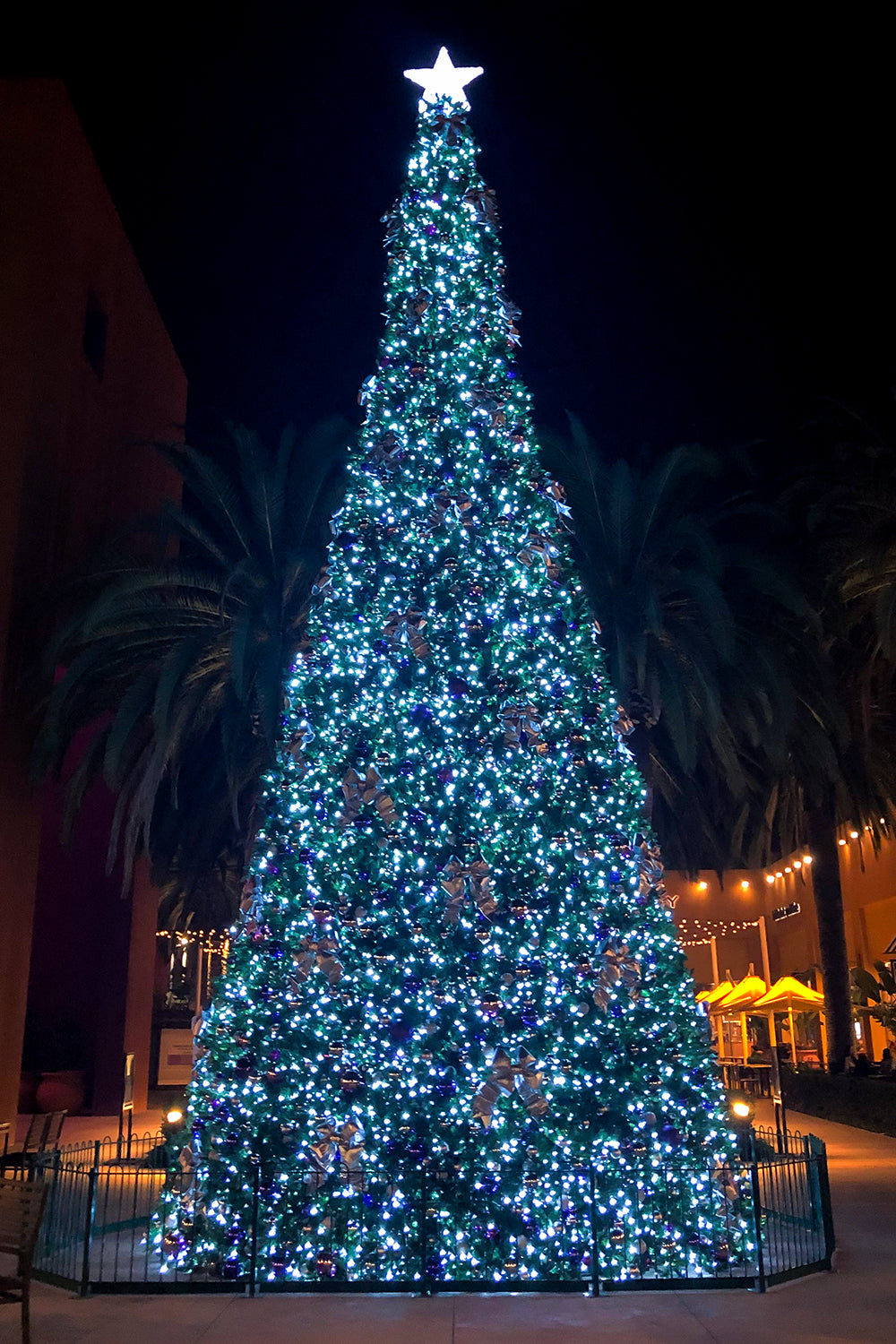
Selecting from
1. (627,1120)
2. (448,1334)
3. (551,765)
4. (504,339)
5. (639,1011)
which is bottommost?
(448,1334)

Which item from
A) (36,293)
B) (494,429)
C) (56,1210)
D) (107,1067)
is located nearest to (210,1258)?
(56,1210)

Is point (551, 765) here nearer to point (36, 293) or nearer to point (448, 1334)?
point (448, 1334)

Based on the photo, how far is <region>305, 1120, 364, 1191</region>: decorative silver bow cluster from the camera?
817 cm

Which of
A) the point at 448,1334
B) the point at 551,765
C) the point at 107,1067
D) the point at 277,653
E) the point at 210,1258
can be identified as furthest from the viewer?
the point at 107,1067

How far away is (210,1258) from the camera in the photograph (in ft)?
27.4

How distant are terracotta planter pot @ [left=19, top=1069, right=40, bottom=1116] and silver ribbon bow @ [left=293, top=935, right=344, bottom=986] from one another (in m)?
15.1

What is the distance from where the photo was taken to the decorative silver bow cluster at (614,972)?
8.59m

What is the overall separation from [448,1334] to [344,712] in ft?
14.1

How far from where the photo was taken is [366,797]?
8.97 m

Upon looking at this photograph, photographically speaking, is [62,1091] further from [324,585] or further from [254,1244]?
[324,585]

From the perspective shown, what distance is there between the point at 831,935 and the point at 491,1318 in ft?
57.1

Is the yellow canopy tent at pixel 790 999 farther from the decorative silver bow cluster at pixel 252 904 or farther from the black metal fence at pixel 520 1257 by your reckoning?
the decorative silver bow cluster at pixel 252 904

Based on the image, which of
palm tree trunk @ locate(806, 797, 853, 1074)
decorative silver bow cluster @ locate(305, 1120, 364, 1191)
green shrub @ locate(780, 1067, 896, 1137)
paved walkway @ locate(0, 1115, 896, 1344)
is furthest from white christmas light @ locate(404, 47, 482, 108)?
green shrub @ locate(780, 1067, 896, 1137)

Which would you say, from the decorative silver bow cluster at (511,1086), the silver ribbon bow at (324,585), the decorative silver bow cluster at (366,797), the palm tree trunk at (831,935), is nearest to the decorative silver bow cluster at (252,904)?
the decorative silver bow cluster at (366,797)
